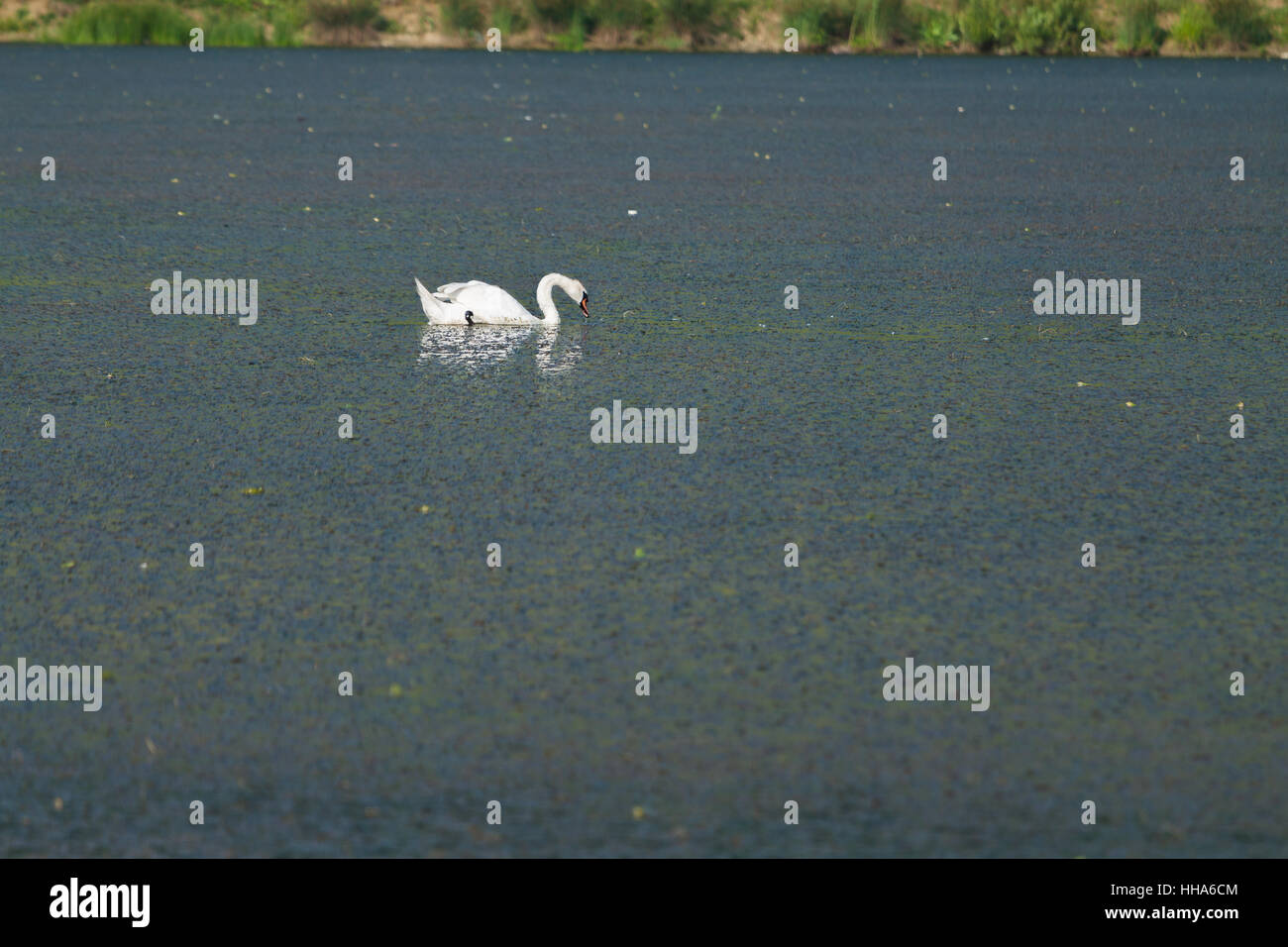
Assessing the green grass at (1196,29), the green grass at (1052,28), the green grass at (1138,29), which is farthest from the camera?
the green grass at (1052,28)

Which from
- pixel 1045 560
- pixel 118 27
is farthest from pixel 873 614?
pixel 118 27

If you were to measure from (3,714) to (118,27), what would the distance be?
152 ft

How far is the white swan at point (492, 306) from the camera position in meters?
10.1

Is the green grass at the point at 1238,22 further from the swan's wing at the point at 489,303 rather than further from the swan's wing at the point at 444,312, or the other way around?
the swan's wing at the point at 444,312

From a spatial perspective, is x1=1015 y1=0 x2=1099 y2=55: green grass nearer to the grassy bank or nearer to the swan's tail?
the grassy bank

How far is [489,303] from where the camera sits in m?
10.1

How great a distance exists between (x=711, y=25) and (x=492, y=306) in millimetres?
42134

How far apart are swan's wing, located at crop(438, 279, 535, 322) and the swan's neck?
15 cm

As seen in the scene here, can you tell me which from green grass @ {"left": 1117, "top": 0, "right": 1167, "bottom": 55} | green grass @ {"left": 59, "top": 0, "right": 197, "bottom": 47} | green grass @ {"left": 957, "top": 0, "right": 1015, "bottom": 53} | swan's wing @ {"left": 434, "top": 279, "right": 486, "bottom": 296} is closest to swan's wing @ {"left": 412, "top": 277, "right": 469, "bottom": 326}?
swan's wing @ {"left": 434, "top": 279, "right": 486, "bottom": 296}

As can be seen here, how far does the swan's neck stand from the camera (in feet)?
33.2

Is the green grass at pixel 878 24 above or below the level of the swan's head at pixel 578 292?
above

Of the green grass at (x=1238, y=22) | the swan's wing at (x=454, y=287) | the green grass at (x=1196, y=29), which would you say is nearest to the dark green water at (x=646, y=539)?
the swan's wing at (x=454, y=287)

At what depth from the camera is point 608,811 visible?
13.9 ft
